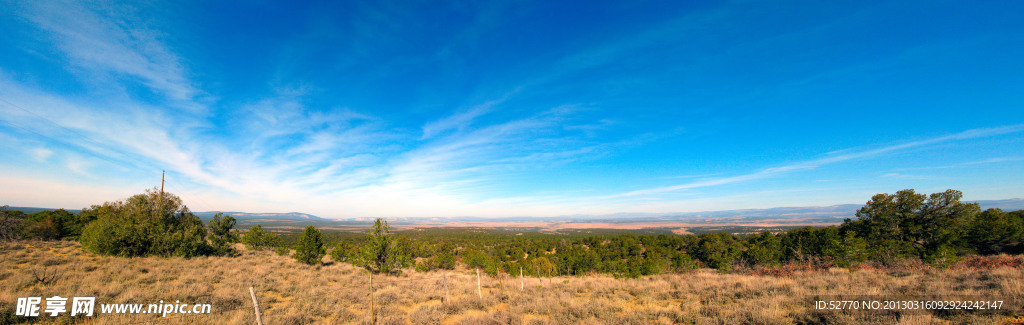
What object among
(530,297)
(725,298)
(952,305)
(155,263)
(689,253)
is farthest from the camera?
(689,253)

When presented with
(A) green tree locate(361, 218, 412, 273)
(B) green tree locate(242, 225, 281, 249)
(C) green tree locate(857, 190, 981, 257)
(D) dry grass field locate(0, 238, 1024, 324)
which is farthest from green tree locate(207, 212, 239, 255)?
(C) green tree locate(857, 190, 981, 257)

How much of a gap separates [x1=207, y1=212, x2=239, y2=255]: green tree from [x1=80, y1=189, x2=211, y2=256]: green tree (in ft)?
4.09

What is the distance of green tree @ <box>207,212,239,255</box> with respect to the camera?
26000 mm

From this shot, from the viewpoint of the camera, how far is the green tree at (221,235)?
26.0 meters

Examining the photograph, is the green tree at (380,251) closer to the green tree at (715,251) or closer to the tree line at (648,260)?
the tree line at (648,260)

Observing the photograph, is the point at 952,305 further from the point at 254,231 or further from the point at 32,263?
the point at 254,231

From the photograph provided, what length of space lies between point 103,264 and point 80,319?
14552 millimetres

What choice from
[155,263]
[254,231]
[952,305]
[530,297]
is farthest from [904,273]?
[254,231]

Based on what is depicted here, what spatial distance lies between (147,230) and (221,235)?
7705mm

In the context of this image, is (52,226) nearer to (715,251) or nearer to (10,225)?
(10,225)

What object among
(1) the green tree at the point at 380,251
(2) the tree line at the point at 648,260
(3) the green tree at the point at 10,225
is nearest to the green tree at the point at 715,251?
(2) the tree line at the point at 648,260

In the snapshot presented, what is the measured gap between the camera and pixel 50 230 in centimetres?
3058

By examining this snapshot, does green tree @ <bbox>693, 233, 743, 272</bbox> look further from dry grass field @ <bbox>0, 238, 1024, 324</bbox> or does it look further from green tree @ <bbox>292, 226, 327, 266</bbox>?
green tree @ <bbox>292, 226, 327, 266</bbox>

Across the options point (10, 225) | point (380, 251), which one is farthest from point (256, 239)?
point (380, 251)
